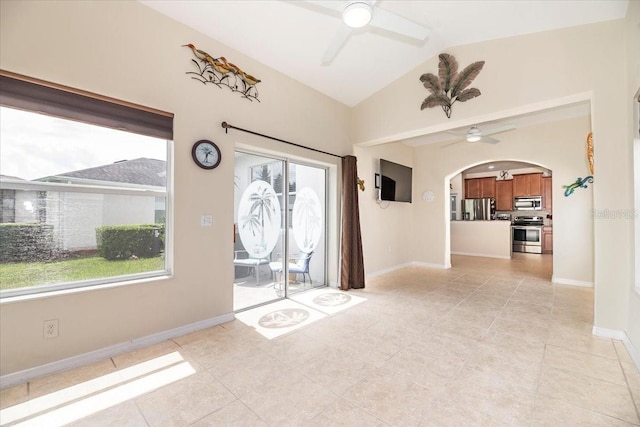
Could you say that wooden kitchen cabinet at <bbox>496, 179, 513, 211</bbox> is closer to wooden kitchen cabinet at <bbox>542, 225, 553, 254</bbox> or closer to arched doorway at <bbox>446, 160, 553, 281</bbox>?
arched doorway at <bbox>446, 160, 553, 281</bbox>

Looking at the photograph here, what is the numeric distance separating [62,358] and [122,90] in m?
2.20

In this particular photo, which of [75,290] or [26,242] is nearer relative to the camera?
[26,242]

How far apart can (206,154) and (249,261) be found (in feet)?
4.65

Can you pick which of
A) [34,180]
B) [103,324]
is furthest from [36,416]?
[34,180]

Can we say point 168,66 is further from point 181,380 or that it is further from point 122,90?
point 181,380

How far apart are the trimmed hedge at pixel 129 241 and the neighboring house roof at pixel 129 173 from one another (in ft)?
1.37

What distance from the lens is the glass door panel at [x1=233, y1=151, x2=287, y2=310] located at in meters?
3.36

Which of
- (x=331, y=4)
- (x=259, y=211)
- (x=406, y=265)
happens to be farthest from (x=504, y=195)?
(x=331, y=4)

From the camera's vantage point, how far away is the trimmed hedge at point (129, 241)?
7.81ft

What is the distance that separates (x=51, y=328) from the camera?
2.04m

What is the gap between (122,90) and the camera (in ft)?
7.72

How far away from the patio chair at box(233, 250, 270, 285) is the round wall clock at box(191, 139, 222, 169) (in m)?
1.04

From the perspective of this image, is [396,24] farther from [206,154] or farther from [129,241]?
[129,241]

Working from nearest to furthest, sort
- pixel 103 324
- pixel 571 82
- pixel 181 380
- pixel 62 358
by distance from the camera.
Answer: pixel 181 380
pixel 62 358
pixel 103 324
pixel 571 82
